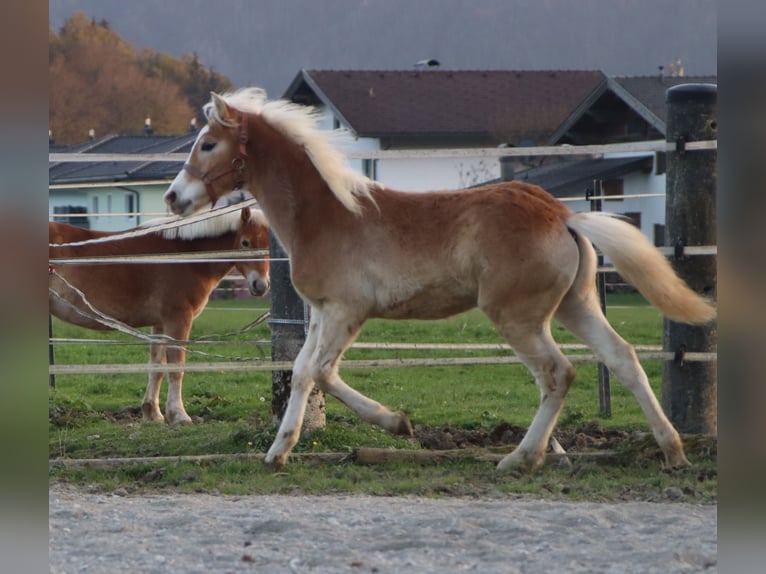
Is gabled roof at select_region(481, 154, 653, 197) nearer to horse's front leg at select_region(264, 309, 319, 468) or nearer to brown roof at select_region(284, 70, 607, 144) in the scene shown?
brown roof at select_region(284, 70, 607, 144)

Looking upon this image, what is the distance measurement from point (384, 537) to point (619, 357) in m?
2.19

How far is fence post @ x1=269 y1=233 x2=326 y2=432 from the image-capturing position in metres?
7.09

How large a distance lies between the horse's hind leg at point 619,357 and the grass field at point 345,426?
0.50 feet

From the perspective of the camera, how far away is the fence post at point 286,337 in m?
7.09

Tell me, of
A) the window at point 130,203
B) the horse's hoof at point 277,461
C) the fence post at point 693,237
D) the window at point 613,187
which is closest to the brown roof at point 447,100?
the window at point 613,187

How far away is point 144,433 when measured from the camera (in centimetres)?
756

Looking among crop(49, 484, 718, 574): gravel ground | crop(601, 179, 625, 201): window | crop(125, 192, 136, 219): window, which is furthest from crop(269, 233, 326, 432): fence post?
crop(125, 192, 136, 219): window

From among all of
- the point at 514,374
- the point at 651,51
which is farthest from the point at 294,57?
the point at 514,374

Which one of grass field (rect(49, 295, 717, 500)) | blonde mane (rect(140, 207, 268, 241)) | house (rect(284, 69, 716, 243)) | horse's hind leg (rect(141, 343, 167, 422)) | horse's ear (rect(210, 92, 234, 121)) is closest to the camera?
grass field (rect(49, 295, 717, 500))

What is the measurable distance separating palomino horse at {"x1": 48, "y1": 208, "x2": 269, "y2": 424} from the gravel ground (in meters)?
3.86

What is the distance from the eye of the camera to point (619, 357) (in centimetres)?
598

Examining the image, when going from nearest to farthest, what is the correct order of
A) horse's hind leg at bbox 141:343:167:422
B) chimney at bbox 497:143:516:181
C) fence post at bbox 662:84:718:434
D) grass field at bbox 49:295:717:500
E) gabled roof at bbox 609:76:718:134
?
grass field at bbox 49:295:717:500 < fence post at bbox 662:84:718:434 < horse's hind leg at bbox 141:343:167:422 < gabled roof at bbox 609:76:718:134 < chimney at bbox 497:143:516:181

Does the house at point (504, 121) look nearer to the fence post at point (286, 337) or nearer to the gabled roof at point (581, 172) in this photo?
the gabled roof at point (581, 172)

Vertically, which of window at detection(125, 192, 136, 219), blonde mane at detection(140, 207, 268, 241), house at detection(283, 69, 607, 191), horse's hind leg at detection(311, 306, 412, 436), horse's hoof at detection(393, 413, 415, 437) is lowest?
horse's hoof at detection(393, 413, 415, 437)
